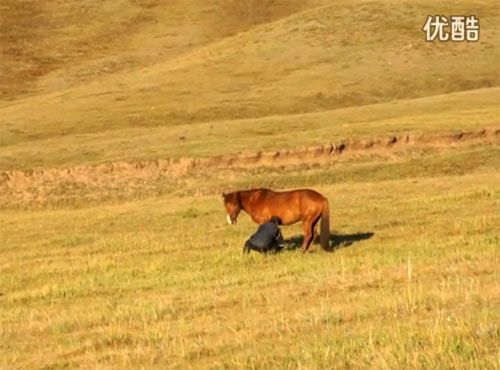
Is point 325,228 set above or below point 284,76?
above

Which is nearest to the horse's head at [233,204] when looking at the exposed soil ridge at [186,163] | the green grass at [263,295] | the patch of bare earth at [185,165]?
the green grass at [263,295]

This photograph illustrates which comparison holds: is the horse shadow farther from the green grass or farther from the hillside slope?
the hillside slope

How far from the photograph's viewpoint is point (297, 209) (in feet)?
57.1

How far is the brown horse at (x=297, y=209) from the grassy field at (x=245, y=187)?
2.00 ft

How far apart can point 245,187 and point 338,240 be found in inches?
521

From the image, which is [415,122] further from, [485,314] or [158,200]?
[485,314]

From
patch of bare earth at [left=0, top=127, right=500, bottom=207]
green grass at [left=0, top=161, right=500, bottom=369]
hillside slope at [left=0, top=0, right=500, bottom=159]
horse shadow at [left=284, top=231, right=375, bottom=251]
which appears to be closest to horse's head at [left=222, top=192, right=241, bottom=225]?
green grass at [left=0, top=161, right=500, bottom=369]

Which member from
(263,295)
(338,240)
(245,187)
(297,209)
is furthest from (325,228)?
(245,187)

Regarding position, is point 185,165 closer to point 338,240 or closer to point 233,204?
point 338,240

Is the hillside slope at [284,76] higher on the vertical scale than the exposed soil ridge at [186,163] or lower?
lower

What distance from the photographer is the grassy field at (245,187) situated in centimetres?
1034

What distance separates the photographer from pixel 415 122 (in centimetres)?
3919

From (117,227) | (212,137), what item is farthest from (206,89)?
(117,227)

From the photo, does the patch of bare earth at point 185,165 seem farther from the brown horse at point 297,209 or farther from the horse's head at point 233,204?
the brown horse at point 297,209
